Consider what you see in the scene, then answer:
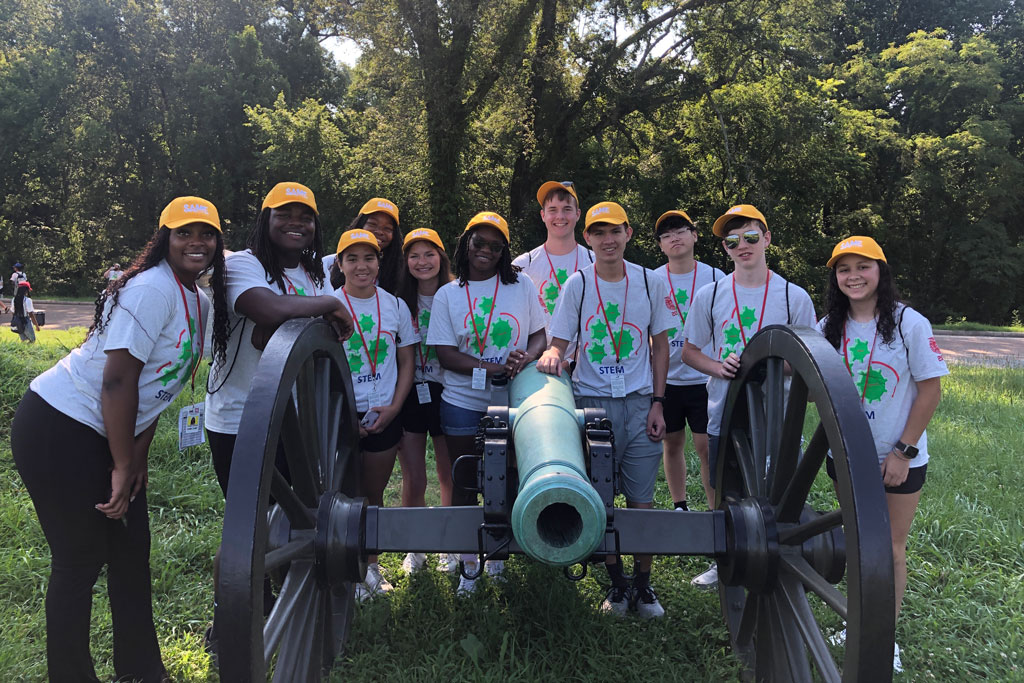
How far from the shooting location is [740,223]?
323 centimetres

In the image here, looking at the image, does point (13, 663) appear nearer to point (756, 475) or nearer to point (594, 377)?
point (594, 377)

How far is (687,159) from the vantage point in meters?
19.9

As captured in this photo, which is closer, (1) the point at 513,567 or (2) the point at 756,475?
(2) the point at 756,475

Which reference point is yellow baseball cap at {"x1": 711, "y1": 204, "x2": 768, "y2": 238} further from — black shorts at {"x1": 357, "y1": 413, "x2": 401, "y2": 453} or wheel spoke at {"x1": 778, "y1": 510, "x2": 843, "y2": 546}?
black shorts at {"x1": 357, "y1": 413, "x2": 401, "y2": 453}

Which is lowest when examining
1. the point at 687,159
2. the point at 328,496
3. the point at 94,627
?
the point at 94,627

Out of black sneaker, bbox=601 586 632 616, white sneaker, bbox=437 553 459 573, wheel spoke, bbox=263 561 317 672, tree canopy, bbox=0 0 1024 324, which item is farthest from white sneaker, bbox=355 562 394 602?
tree canopy, bbox=0 0 1024 324

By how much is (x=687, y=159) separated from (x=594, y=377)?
59.0 ft

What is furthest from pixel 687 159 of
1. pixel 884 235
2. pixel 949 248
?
pixel 949 248

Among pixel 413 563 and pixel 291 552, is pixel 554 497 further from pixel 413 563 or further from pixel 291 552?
pixel 413 563

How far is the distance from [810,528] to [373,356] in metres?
2.02

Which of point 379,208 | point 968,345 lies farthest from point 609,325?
point 968,345

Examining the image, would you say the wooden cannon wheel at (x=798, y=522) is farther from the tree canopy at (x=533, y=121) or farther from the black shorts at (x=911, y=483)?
the tree canopy at (x=533, y=121)

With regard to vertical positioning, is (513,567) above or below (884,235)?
below

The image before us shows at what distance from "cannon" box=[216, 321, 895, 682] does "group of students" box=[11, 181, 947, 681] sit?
388 millimetres
